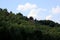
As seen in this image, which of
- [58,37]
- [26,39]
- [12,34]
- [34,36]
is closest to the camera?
[12,34]

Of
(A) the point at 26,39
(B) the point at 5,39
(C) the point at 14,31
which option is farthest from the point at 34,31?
(B) the point at 5,39

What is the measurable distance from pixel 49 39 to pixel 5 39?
28.2 ft

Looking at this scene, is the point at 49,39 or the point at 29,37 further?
the point at 49,39

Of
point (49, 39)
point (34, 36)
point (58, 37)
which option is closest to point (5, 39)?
point (34, 36)

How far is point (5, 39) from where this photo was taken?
1738cm

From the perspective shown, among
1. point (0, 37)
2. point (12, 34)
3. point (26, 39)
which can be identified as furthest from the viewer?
point (26, 39)

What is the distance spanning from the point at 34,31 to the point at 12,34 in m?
4.42

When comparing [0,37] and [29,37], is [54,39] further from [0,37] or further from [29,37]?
[0,37]

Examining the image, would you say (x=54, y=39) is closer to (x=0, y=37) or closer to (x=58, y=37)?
(x=58, y=37)

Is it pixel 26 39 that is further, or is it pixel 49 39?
pixel 49 39

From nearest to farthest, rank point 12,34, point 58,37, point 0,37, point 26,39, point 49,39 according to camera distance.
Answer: point 0,37 → point 12,34 → point 26,39 → point 49,39 → point 58,37

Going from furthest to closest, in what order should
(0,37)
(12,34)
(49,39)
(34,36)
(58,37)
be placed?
(58,37) < (49,39) < (34,36) < (12,34) < (0,37)

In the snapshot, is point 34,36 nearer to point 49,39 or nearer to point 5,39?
point 49,39

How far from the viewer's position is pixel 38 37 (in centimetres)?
2306
